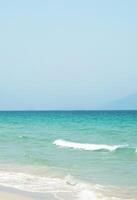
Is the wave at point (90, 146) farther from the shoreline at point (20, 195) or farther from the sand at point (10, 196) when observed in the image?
the sand at point (10, 196)

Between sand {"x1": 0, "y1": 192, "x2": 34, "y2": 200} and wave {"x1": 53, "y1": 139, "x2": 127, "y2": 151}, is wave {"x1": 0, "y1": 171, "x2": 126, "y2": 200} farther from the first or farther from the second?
wave {"x1": 53, "y1": 139, "x2": 127, "y2": 151}

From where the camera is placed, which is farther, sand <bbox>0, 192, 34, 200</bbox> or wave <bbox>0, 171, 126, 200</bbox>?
wave <bbox>0, 171, 126, 200</bbox>

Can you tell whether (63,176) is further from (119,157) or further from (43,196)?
(119,157)

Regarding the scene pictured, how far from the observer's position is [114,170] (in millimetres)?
18641

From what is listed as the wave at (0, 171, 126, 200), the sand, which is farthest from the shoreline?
the wave at (0, 171, 126, 200)

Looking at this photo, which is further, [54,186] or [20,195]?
[54,186]

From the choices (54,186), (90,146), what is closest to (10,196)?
(54,186)

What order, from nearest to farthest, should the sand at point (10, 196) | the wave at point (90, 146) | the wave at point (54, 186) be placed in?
the sand at point (10, 196) < the wave at point (54, 186) < the wave at point (90, 146)

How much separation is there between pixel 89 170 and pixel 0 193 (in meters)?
5.23

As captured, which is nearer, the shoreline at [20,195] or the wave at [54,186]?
the shoreline at [20,195]

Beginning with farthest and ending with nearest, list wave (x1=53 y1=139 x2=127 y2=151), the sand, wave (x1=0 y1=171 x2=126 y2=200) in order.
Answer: wave (x1=53 y1=139 x2=127 y2=151) < wave (x1=0 y1=171 x2=126 y2=200) < the sand

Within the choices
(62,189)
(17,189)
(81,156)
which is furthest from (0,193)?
(81,156)

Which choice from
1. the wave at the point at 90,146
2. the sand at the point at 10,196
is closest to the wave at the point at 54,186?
the sand at the point at 10,196

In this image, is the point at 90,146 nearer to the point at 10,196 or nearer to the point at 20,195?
the point at 20,195
